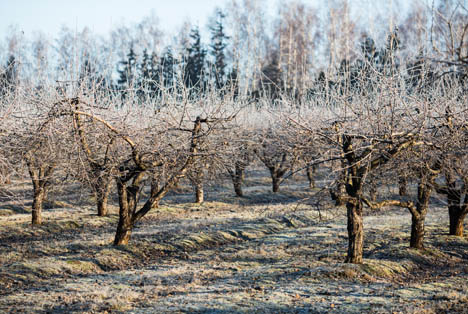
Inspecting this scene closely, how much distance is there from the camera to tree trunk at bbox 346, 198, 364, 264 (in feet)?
30.4

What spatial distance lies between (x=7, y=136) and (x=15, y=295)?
16.3 feet

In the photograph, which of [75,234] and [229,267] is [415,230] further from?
[75,234]

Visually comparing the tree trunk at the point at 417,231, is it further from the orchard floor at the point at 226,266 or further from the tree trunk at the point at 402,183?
Answer: the tree trunk at the point at 402,183

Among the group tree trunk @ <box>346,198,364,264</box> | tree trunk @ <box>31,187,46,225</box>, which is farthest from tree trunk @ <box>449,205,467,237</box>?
tree trunk @ <box>31,187,46,225</box>

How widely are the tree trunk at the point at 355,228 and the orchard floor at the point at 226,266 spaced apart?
289mm

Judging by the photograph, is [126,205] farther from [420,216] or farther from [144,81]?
[420,216]

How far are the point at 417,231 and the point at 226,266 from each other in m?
5.08

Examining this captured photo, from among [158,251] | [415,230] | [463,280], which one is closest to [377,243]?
[415,230]

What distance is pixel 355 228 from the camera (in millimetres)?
9391

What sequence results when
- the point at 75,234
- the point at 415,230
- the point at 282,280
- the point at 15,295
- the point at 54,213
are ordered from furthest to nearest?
the point at 54,213, the point at 75,234, the point at 415,230, the point at 282,280, the point at 15,295

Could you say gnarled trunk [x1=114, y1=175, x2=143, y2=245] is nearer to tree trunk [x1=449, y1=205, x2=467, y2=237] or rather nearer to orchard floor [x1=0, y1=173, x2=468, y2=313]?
orchard floor [x1=0, y1=173, x2=468, y2=313]

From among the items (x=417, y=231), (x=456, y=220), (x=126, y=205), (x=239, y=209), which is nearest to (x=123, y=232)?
(x=126, y=205)

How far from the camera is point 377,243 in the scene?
12.8 meters

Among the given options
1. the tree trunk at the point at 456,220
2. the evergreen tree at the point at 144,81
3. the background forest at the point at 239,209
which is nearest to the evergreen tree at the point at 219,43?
the evergreen tree at the point at 144,81
